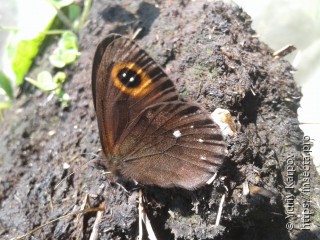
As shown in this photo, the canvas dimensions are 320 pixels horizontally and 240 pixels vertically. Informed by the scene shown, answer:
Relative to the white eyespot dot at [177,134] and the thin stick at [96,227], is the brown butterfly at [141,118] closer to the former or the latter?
the white eyespot dot at [177,134]

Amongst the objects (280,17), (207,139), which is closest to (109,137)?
(207,139)

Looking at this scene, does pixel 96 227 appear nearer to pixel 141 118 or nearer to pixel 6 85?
pixel 141 118

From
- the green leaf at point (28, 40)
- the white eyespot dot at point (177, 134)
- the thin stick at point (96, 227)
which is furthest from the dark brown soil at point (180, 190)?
the green leaf at point (28, 40)

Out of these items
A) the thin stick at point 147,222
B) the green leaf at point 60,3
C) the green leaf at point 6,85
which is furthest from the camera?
the green leaf at point 6,85

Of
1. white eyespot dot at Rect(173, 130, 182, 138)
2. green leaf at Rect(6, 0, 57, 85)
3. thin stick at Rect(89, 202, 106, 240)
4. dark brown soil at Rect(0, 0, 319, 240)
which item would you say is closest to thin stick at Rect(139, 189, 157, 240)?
dark brown soil at Rect(0, 0, 319, 240)

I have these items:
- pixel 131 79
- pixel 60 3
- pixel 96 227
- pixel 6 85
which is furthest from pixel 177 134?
pixel 6 85

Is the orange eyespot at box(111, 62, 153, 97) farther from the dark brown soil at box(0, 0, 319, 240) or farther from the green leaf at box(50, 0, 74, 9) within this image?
the green leaf at box(50, 0, 74, 9)

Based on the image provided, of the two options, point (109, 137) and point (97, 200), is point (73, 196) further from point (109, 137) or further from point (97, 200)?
point (109, 137)
